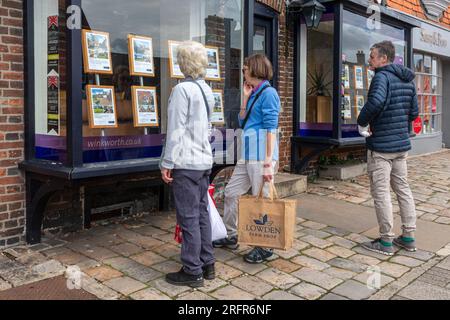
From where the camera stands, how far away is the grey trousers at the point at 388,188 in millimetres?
4289

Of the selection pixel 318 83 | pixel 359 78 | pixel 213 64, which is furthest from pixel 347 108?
pixel 213 64

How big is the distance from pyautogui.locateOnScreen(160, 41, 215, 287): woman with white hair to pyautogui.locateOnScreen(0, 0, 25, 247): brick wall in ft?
5.17

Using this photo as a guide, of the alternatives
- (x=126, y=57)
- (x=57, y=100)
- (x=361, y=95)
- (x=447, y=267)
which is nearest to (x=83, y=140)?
(x=57, y=100)

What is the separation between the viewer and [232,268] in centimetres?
382

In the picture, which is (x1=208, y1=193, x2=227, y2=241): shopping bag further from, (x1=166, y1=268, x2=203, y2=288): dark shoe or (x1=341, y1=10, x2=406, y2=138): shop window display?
(x1=341, y1=10, x2=406, y2=138): shop window display

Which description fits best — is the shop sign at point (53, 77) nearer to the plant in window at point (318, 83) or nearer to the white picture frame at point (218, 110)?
the white picture frame at point (218, 110)

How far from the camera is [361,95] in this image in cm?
787

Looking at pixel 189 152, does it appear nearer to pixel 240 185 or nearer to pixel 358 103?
pixel 240 185

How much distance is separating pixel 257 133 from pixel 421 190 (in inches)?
166

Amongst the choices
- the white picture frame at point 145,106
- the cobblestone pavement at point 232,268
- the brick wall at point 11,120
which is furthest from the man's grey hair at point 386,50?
the brick wall at point 11,120

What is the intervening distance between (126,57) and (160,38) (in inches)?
21.6

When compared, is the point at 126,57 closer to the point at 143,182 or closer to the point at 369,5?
the point at 143,182
